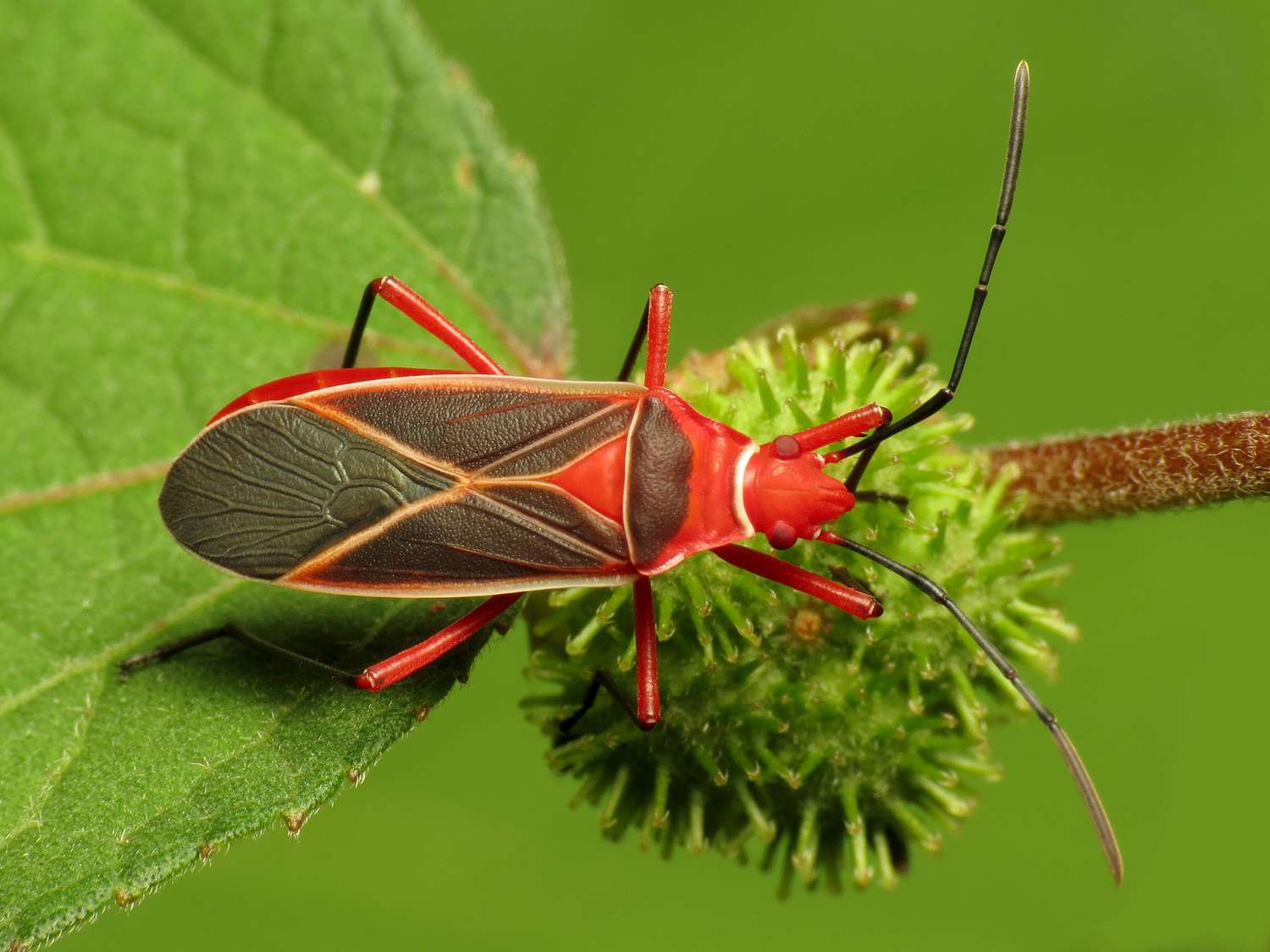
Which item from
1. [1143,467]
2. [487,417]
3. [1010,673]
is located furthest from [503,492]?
[1143,467]

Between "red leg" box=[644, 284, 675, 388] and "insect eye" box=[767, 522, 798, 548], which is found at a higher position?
"red leg" box=[644, 284, 675, 388]

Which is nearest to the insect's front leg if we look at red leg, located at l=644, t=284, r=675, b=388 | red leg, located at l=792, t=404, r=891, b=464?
red leg, located at l=644, t=284, r=675, b=388

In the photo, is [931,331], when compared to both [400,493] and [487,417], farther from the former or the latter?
[400,493]

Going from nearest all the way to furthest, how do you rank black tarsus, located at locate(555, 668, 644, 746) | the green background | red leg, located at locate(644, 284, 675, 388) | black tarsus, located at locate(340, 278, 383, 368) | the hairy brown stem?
1. the hairy brown stem
2. black tarsus, located at locate(555, 668, 644, 746)
3. red leg, located at locate(644, 284, 675, 388)
4. black tarsus, located at locate(340, 278, 383, 368)
5. the green background

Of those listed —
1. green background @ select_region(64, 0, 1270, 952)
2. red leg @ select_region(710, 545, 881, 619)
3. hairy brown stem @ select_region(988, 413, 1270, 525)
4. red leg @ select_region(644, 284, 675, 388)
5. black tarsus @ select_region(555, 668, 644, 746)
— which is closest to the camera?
hairy brown stem @ select_region(988, 413, 1270, 525)

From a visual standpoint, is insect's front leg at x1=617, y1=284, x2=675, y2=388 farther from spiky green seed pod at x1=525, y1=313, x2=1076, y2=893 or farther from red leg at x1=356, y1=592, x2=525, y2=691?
red leg at x1=356, y1=592, x2=525, y2=691

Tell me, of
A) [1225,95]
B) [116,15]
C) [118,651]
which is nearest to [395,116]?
[116,15]

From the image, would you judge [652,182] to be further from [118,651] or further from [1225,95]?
[118,651]
